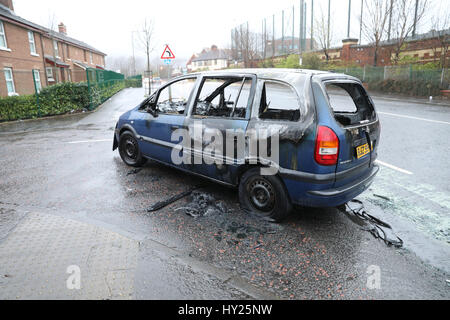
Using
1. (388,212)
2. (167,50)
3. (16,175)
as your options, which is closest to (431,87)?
(167,50)

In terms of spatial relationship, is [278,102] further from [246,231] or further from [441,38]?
[441,38]

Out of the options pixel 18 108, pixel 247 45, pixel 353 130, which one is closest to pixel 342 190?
pixel 353 130

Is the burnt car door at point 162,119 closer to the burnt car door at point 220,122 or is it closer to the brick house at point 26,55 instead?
the burnt car door at point 220,122

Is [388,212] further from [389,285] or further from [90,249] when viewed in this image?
[90,249]

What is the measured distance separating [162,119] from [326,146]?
8.80 feet

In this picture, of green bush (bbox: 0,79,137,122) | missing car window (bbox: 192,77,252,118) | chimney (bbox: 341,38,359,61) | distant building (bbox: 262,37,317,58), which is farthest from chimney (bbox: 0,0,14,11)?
distant building (bbox: 262,37,317,58)

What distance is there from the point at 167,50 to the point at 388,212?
46.4 feet

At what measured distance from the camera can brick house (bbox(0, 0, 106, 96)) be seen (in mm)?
18391

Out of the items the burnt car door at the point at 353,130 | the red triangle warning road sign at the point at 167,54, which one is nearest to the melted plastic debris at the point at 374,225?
the burnt car door at the point at 353,130

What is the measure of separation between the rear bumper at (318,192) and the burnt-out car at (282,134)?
10 mm

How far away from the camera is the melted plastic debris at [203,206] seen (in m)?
3.97

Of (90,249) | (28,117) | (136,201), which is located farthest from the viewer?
(28,117)

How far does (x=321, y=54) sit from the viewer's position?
33438mm

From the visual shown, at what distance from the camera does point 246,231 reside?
3.51 meters
